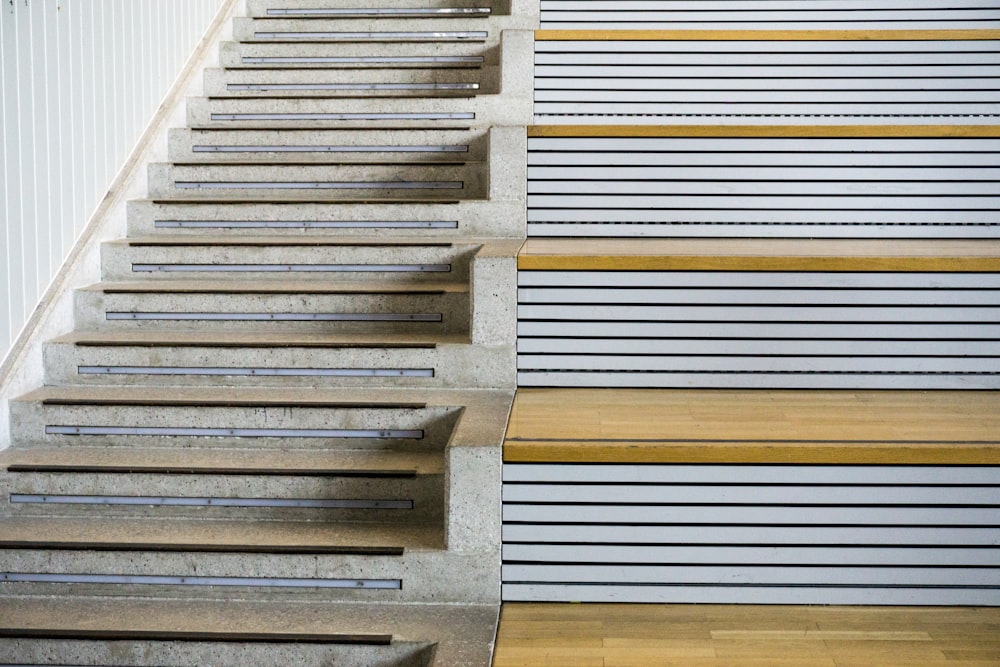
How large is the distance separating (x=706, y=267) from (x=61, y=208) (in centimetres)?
188

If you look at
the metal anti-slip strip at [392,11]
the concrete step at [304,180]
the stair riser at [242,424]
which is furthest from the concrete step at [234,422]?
the metal anti-slip strip at [392,11]

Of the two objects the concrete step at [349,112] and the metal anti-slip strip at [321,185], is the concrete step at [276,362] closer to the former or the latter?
the metal anti-slip strip at [321,185]

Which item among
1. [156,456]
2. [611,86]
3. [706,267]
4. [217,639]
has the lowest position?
[217,639]

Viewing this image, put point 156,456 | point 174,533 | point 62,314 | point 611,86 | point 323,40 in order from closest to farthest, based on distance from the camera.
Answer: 1. point 174,533
2. point 156,456
3. point 62,314
4. point 611,86
5. point 323,40

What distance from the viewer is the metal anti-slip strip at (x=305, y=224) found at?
145 inches

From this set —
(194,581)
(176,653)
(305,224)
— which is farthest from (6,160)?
(176,653)

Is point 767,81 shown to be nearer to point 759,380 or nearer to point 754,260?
point 754,260

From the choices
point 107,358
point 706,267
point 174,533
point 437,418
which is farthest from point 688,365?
point 107,358

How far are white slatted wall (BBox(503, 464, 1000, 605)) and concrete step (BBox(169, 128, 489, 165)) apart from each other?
1833 mm

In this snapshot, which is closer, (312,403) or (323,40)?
(312,403)

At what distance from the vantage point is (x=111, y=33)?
3.68m

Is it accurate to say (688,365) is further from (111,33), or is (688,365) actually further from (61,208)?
(111,33)

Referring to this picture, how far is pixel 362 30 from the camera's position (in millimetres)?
4680

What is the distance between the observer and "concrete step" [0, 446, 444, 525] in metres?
2.64
